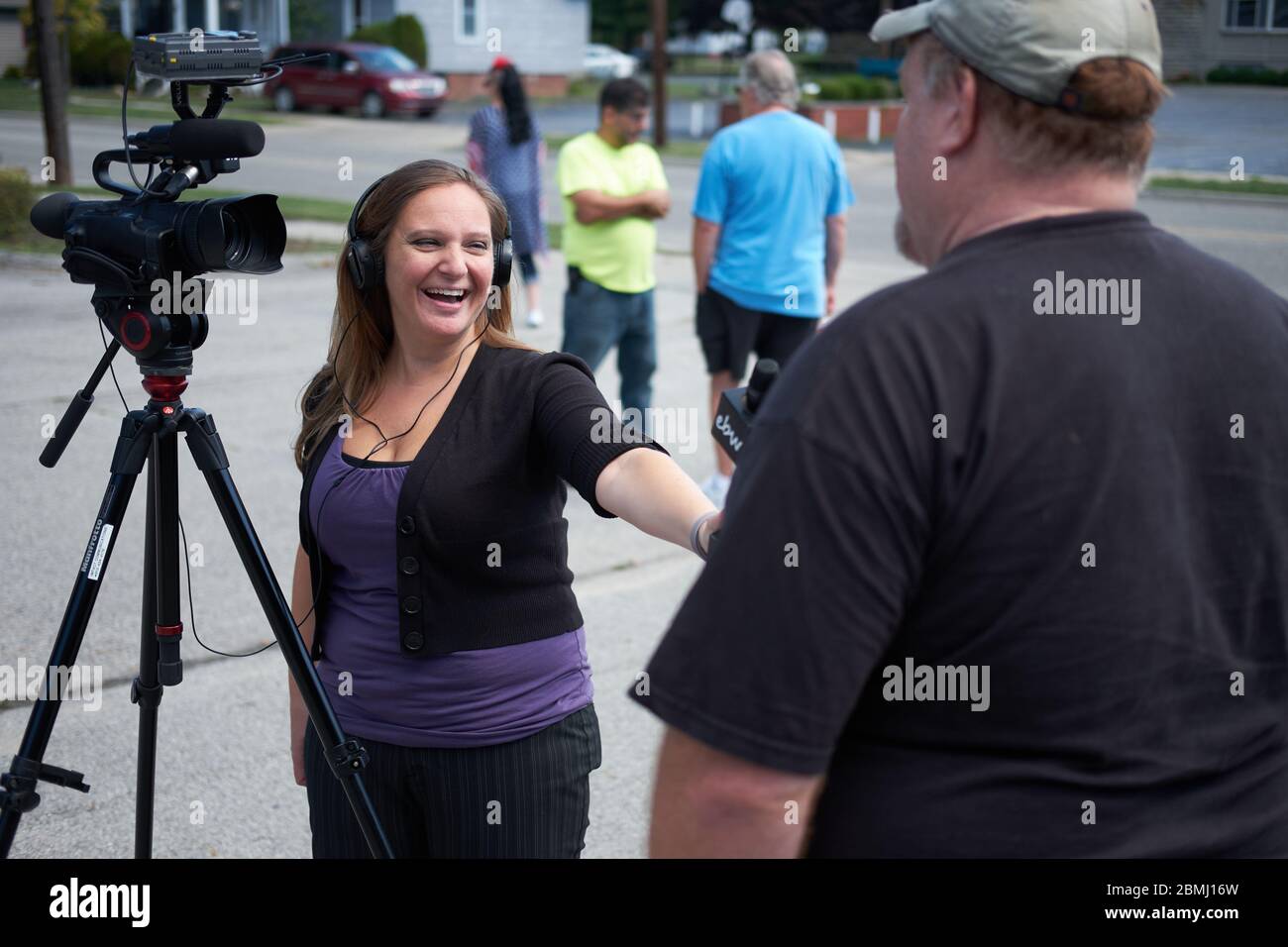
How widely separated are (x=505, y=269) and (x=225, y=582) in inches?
125

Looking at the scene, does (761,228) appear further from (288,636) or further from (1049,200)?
(1049,200)

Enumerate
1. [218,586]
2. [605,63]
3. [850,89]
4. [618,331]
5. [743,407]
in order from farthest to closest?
[605,63] → [850,89] → [618,331] → [218,586] → [743,407]

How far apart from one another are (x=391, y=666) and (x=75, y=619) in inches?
21.9

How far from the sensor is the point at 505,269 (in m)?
2.65

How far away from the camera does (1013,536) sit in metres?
1.31

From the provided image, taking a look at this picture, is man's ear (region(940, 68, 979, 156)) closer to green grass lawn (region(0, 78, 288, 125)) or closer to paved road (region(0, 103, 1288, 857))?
paved road (region(0, 103, 1288, 857))

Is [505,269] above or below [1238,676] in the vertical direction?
above

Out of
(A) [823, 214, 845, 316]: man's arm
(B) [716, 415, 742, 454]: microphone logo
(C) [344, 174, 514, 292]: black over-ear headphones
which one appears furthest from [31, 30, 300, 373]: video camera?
(A) [823, 214, 845, 316]: man's arm


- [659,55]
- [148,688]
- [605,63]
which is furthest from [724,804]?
[605,63]

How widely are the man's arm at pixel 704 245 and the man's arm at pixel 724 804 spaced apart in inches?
207

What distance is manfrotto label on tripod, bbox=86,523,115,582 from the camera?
2.39 metres
